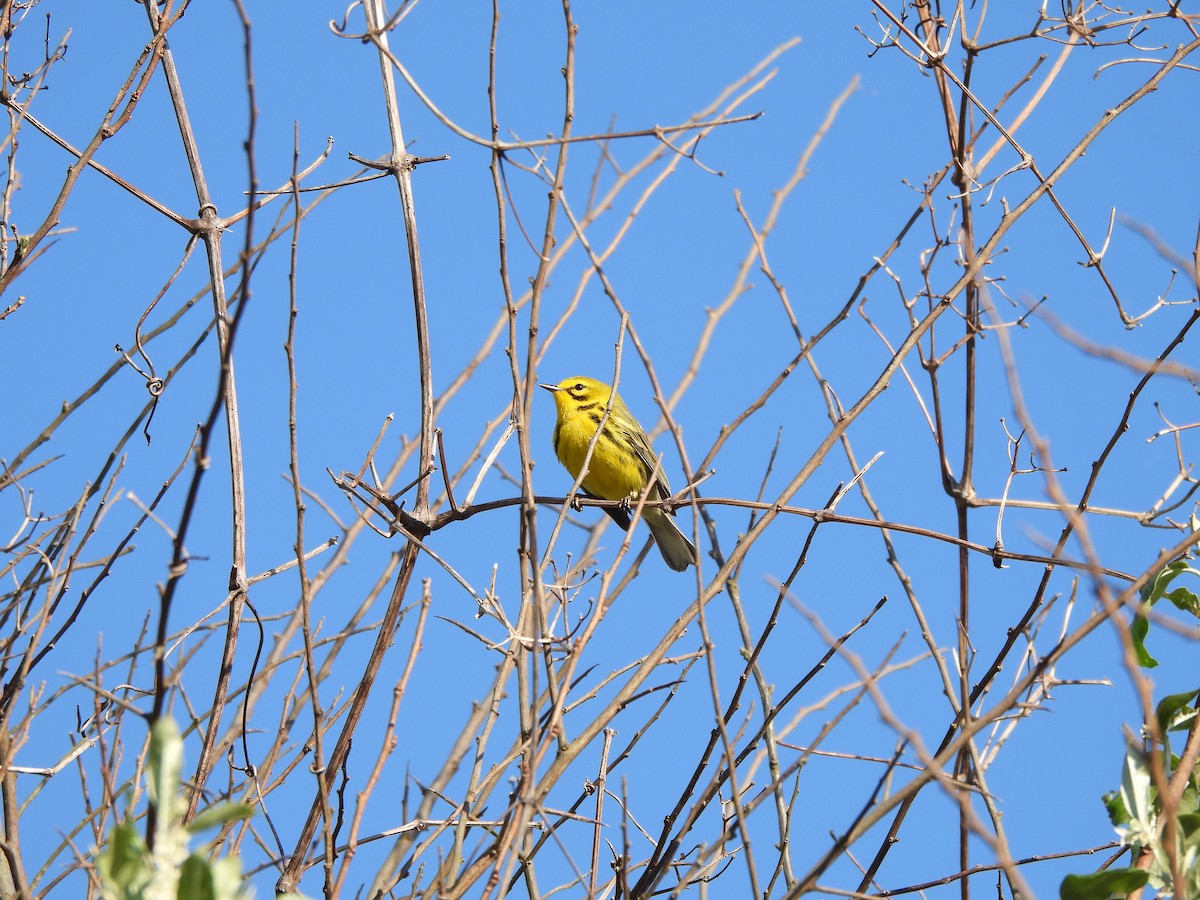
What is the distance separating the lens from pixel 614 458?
7230mm

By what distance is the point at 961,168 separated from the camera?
384 centimetres

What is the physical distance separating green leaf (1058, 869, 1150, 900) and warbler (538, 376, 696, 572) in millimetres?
4938

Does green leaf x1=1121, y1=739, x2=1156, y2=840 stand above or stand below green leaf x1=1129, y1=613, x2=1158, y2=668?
below

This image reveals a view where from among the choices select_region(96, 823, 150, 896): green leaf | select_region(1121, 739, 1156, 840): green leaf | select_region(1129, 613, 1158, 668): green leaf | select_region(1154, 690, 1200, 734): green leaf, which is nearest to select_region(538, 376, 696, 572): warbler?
select_region(1129, 613, 1158, 668): green leaf

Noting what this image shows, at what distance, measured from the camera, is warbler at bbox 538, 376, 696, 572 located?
7.10m

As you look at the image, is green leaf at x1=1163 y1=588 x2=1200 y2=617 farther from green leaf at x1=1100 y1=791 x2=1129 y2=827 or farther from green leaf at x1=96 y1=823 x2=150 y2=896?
green leaf at x1=96 y1=823 x2=150 y2=896

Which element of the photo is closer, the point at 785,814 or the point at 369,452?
the point at 785,814

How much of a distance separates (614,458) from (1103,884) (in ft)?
17.7

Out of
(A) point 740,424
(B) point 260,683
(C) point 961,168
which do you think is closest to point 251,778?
(B) point 260,683

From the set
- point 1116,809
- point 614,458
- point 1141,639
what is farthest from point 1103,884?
point 614,458

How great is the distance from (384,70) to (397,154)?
0.24 m

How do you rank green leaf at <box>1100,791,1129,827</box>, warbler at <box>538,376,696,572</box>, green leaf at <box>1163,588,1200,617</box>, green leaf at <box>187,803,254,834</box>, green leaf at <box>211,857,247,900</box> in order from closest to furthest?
green leaf at <box>187,803,254,834</box>, green leaf at <box>211,857,247,900</box>, green leaf at <box>1100,791,1129,827</box>, green leaf at <box>1163,588,1200,617</box>, warbler at <box>538,376,696,572</box>

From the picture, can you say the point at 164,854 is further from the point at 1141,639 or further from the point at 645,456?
the point at 645,456

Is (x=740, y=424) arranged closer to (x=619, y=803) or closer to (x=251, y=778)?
(x=619, y=803)
